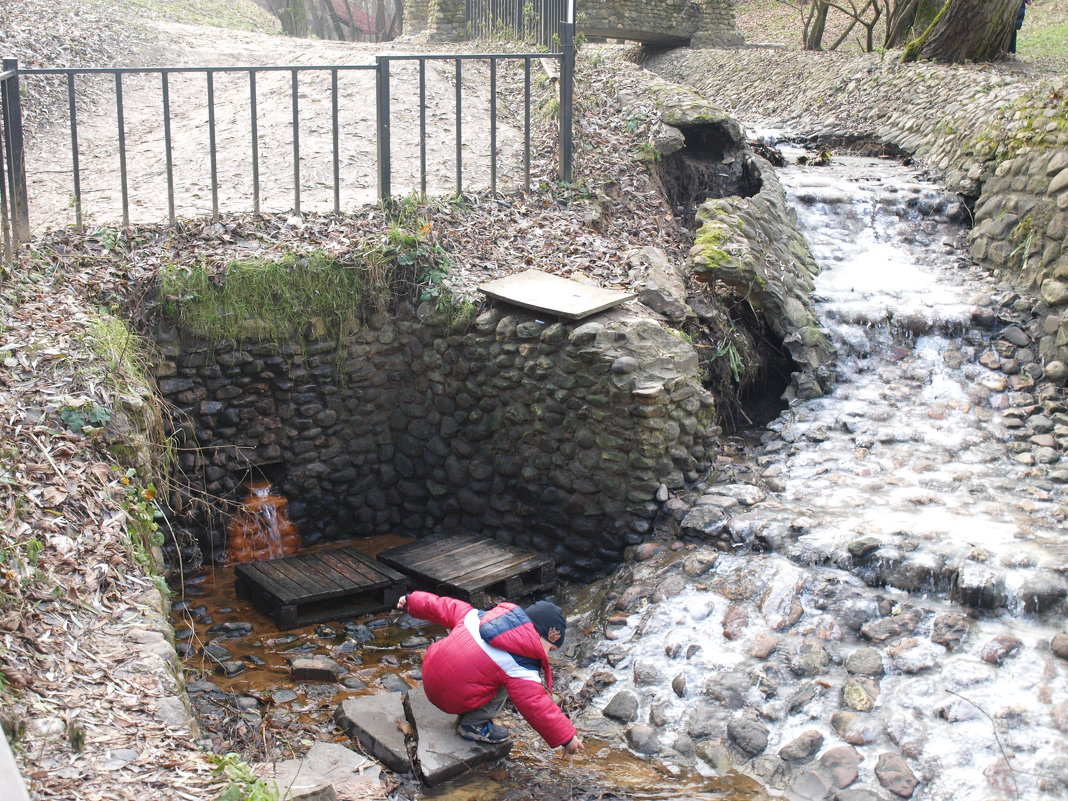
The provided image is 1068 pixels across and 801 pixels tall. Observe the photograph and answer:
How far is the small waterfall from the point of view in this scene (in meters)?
7.69

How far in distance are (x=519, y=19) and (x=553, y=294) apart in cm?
738

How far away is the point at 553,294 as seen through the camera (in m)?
7.27

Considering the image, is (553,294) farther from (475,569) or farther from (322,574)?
(322,574)

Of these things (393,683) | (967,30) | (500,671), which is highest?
(967,30)

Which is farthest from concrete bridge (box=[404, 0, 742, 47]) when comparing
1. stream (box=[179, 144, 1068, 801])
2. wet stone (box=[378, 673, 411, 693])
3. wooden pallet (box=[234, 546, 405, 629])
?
wet stone (box=[378, 673, 411, 693])

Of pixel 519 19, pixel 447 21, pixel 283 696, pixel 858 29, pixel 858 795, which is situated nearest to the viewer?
pixel 858 795

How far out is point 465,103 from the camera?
37.7 feet

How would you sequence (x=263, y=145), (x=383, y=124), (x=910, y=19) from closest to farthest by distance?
(x=383, y=124)
(x=263, y=145)
(x=910, y=19)

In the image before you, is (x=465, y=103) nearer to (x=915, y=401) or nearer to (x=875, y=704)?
(x=915, y=401)

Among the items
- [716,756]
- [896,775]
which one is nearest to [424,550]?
[716,756]

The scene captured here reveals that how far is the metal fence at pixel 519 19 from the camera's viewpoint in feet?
41.2

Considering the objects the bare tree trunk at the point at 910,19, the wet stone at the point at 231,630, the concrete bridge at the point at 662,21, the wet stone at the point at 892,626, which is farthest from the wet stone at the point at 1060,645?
the concrete bridge at the point at 662,21

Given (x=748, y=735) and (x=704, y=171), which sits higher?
(x=704, y=171)

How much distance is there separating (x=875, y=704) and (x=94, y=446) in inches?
163
